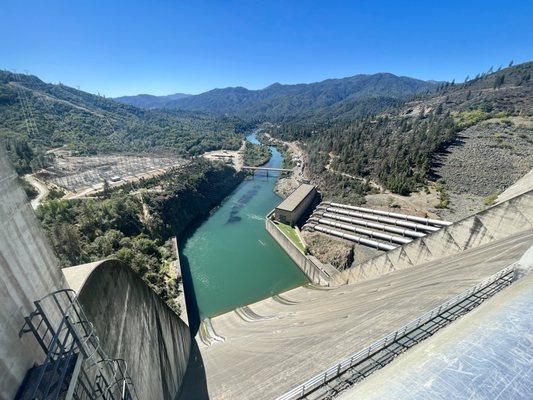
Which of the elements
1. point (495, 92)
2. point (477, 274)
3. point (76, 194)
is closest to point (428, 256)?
point (477, 274)

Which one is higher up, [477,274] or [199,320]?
[477,274]

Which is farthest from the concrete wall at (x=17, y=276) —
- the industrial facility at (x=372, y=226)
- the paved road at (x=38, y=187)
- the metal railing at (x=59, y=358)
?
the paved road at (x=38, y=187)

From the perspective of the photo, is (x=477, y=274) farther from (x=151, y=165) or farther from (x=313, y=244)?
(x=151, y=165)

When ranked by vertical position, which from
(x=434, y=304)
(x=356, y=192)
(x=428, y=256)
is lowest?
(x=356, y=192)

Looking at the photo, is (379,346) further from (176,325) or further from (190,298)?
(190,298)

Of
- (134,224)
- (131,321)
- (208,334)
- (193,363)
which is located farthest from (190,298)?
(131,321)
